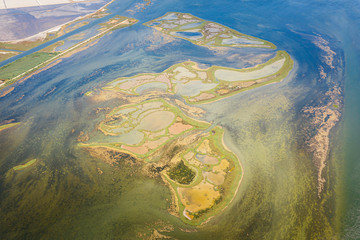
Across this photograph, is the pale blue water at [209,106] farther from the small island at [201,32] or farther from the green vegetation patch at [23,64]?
the green vegetation patch at [23,64]

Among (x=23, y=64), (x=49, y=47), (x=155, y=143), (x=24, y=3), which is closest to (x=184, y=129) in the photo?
(x=155, y=143)

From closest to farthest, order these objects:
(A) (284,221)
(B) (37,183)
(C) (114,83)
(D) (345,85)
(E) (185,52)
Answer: (A) (284,221), (B) (37,183), (D) (345,85), (C) (114,83), (E) (185,52)

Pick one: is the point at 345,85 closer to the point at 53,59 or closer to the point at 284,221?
the point at 284,221

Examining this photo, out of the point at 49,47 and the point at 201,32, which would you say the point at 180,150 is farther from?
the point at 49,47

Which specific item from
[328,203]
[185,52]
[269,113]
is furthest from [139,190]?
[185,52]

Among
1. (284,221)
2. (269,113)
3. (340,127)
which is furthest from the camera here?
(269,113)

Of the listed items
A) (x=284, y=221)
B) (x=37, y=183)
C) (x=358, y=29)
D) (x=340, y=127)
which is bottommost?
(x=37, y=183)
